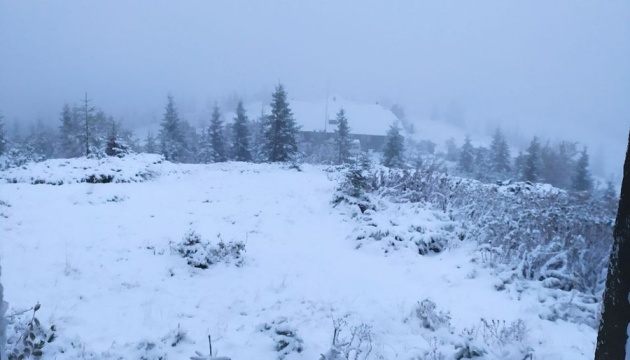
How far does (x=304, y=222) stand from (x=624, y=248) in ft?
28.6

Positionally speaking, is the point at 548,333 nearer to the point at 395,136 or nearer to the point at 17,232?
the point at 17,232

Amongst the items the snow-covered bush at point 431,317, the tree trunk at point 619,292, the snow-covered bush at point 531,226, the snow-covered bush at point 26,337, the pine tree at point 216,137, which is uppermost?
the pine tree at point 216,137

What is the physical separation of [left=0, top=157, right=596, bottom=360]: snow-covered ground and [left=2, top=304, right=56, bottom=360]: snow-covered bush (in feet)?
0.44

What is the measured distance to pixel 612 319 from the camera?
139 centimetres

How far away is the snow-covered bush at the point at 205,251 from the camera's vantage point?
21.1 ft

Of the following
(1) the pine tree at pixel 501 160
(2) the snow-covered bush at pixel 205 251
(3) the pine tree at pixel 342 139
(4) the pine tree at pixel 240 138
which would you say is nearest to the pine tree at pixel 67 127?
(4) the pine tree at pixel 240 138

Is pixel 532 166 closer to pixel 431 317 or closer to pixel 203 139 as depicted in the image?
pixel 203 139

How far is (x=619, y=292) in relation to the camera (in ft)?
4.46

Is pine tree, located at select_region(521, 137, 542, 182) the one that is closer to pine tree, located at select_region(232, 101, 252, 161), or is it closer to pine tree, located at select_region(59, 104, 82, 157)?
pine tree, located at select_region(232, 101, 252, 161)

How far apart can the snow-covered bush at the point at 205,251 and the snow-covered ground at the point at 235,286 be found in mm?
141

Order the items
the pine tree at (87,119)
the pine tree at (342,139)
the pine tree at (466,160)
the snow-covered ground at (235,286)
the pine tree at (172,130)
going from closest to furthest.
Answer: the snow-covered ground at (235,286) → the pine tree at (87,119) → the pine tree at (172,130) → the pine tree at (342,139) → the pine tree at (466,160)

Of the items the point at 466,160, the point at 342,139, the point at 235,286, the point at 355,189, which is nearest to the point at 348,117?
the point at 466,160

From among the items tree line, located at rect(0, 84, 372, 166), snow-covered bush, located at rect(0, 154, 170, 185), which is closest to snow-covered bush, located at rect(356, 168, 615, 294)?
snow-covered bush, located at rect(0, 154, 170, 185)

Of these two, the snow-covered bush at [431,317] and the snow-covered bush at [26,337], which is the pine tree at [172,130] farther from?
the snow-covered bush at [431,317]
